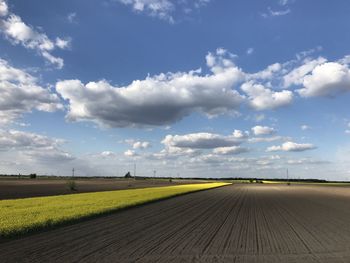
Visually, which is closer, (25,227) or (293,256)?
(293,256)

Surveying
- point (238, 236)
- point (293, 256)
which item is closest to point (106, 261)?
point (293, 256)

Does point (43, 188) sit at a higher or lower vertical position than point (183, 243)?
higher

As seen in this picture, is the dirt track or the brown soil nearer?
the dirt track

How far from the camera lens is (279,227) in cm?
2042

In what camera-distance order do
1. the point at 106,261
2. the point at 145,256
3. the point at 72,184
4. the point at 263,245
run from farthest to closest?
the point at 72,184
the point at 263,245
the point at 145,256
the point at 106,261

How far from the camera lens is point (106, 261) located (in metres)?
11.7

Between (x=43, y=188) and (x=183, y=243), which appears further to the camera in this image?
(x=43, y=188)

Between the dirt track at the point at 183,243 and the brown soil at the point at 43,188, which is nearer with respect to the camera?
the dirt track at the point at 183,243

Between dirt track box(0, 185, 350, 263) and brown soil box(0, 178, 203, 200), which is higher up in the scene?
brown soil box(0, 178, 203, 200)

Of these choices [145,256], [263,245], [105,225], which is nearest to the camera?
[145,256]

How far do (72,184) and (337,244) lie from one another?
210 ft

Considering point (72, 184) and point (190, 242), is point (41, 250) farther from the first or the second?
point (72, 184)

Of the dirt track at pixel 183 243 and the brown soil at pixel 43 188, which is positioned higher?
the brown soil at pixel 43 188

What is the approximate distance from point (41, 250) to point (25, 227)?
5047 mm
